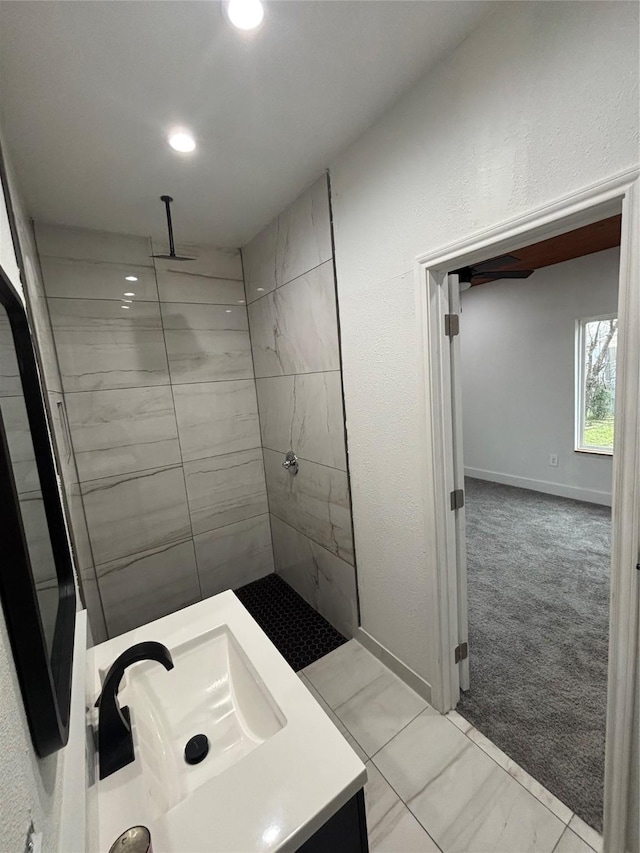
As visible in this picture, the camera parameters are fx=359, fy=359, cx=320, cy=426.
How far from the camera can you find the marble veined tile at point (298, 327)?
1.91 m

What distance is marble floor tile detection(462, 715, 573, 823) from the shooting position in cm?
130

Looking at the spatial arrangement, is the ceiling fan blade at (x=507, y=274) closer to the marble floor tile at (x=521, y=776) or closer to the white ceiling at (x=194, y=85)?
the white ceiling at (x=194, y=85)

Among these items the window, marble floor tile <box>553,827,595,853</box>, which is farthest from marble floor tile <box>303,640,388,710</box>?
the window

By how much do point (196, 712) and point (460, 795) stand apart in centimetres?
110

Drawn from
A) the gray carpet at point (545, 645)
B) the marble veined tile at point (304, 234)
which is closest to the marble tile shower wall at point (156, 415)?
the marble veined tile at point (304, 234)

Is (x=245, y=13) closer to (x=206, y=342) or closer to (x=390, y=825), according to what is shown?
(x=206, y=342)

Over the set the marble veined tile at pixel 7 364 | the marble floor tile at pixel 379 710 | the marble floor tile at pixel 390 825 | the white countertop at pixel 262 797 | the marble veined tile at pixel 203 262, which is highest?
the marble veined tile at pixel 203 262

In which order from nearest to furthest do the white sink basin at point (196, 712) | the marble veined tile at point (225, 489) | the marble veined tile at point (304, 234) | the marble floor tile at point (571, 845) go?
1. the white sink basin at point (196, 712)
2. the marble floor tile at point (571, 845)
3. the marble veined tile at point (304, 234)
4. the marble veined tile at point (225, 489)

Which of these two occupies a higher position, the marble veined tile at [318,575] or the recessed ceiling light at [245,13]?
the recessed ceiling light at [245,13]

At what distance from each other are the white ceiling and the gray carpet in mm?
2659

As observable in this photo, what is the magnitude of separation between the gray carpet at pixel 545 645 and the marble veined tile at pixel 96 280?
2.94 metres

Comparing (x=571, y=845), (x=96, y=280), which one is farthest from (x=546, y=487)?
(x=96, y=280)

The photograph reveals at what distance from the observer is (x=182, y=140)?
1459 millimetres

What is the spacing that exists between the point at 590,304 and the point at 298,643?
413 cm
